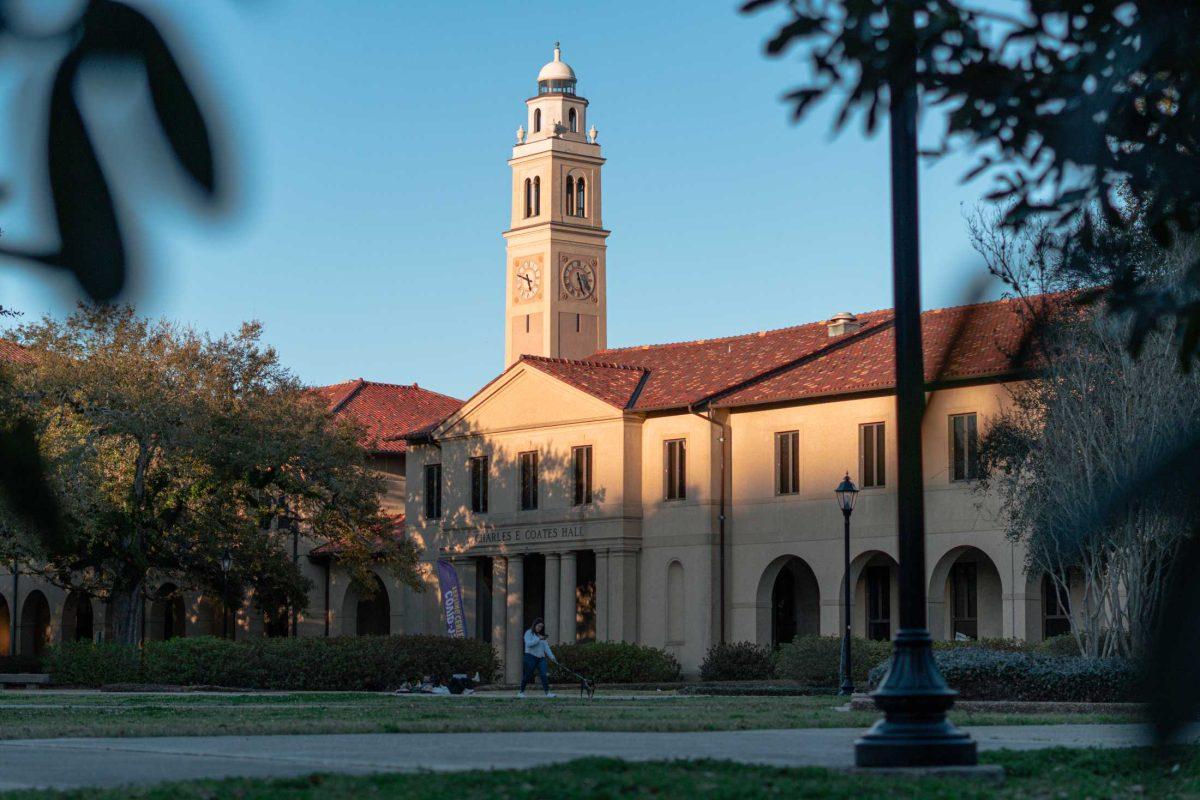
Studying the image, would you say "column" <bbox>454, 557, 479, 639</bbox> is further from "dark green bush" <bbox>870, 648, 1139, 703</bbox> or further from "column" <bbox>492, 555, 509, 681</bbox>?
"dark green bush" <bbox>870, 648, 1139, 703</bbox>

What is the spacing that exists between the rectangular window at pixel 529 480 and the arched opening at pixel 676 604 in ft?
17.6

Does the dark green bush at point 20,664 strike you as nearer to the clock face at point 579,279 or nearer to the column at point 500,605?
the column at point 500,605

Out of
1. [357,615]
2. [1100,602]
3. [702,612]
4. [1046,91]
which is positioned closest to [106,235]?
[1046,91]

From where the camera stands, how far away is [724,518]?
164 ft

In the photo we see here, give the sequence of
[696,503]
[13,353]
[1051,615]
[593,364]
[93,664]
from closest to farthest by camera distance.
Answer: [13,353]
[93,664]
[1051,615]
[696,503]
[593,364]

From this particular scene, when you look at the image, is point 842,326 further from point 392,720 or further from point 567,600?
point 392,720

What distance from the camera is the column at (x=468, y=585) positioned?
181 ft

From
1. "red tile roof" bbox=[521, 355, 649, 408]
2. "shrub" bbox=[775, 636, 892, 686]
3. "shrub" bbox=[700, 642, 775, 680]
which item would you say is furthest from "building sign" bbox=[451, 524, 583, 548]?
"shrub" bbox=[775, 636, 892, 686]

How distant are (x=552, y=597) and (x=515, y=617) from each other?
76.4 inches

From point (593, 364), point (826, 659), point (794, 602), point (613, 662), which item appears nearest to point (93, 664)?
point (613, 662)

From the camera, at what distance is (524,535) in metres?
53.2

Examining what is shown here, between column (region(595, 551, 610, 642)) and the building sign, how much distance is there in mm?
1084

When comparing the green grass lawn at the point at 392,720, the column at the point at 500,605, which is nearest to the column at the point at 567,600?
the column at the point at 500,605

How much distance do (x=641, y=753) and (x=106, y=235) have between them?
33.5ft
